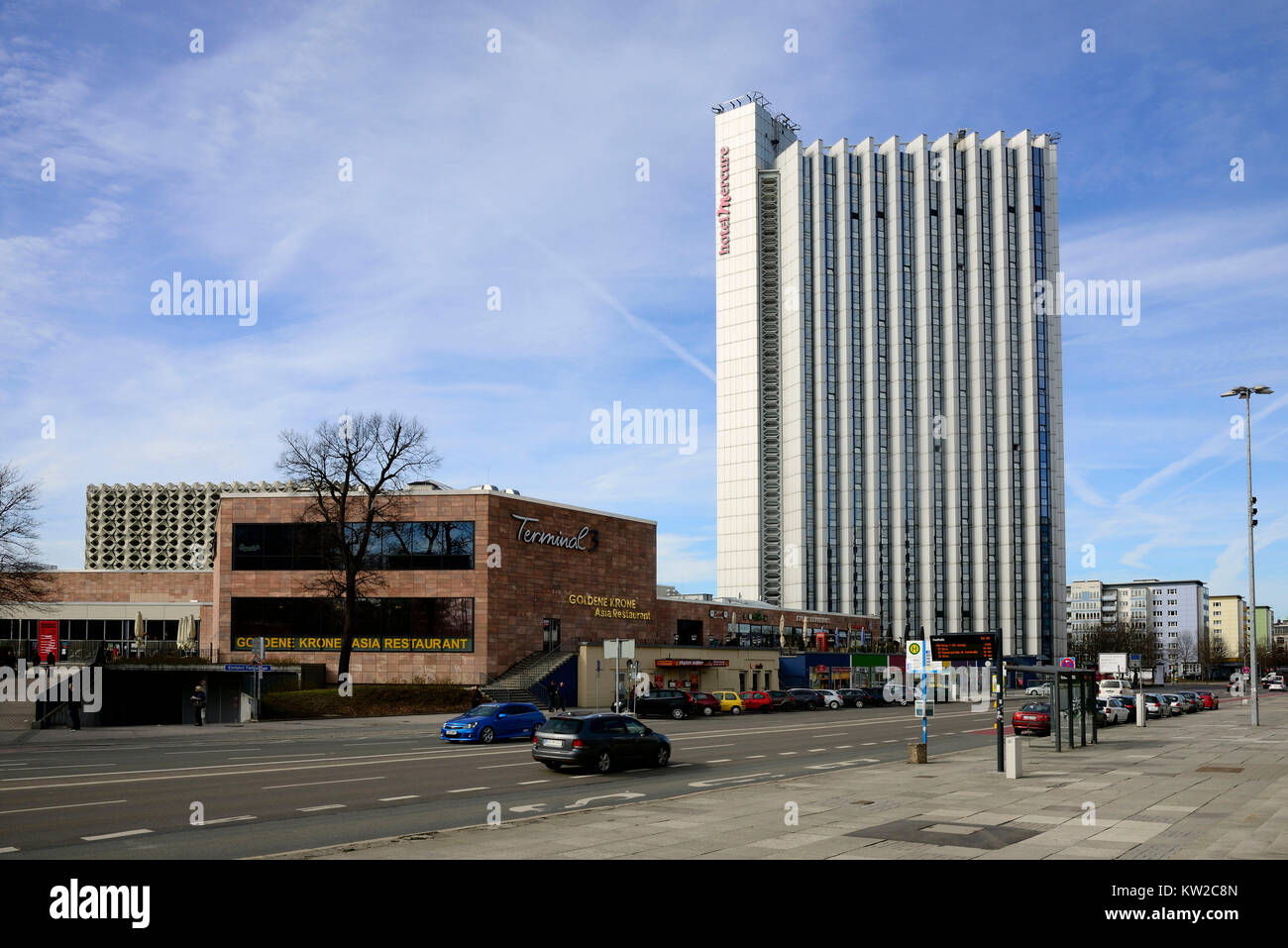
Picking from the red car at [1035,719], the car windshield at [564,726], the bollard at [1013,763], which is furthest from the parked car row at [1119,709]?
the car windshield at [564,726]

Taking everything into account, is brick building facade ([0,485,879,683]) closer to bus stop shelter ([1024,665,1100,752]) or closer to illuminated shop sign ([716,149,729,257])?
bus stop shelter ([1024,665,1100,752])

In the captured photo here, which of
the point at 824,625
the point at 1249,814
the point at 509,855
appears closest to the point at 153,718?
the point at 509,855

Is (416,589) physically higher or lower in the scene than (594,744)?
higher

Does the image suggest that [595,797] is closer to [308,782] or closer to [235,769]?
[308,782]

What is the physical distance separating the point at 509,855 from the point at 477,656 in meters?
44.7

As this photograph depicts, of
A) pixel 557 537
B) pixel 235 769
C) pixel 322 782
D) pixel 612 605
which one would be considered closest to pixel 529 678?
pixel 557 537

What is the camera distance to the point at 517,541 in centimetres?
5997

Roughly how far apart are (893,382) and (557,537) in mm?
79683

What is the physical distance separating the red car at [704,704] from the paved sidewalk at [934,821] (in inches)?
1095

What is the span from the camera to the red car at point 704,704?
5386 centimetres

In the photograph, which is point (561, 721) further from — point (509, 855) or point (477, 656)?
point (477, 656)

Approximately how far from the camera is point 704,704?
5416 cm

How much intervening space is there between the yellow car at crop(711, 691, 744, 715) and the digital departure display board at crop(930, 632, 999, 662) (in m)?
30.1

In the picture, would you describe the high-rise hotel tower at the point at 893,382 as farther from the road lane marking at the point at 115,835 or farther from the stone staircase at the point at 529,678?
→ the road lane marking at the point at 115,835
